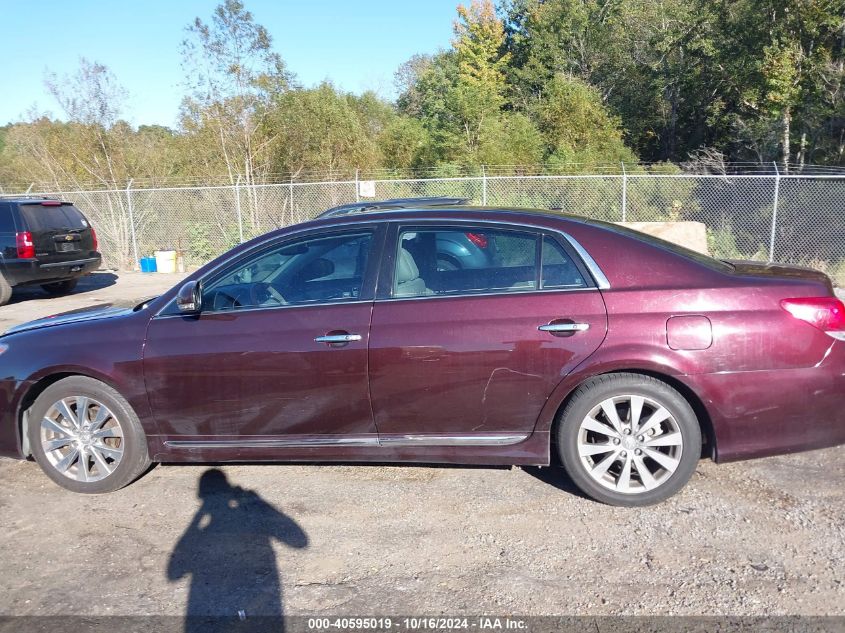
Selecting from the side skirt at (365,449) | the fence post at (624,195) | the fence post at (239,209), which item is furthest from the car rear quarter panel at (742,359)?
the fence post at (239,209)

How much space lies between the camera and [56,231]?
38.2 feet

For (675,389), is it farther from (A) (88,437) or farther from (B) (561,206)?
(B) (561,206)

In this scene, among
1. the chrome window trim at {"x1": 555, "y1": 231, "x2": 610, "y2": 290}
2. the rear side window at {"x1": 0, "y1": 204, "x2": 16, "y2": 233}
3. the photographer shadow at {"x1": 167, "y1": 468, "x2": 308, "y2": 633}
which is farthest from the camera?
the rear side window at {"x1": 0, "y1": 204, "x2": 16, "y2": 233}

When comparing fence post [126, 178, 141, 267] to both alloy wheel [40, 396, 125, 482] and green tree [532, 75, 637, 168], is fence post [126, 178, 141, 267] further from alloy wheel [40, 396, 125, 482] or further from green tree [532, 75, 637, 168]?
alloy wheel [40, 396, 125, 482]

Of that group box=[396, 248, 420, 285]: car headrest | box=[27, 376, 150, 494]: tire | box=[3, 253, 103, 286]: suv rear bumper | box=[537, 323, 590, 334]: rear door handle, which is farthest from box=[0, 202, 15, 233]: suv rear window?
box=[537, 323, 590, 334]: rear door handle

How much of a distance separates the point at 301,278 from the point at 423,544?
1701 mm

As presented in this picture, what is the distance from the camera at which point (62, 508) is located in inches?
166

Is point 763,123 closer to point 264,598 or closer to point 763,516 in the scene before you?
point 763,516

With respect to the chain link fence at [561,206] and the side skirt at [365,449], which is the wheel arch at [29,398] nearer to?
the side skirt at [365,449]

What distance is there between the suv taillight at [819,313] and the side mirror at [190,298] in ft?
10.6

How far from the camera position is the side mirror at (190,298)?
13.6ft

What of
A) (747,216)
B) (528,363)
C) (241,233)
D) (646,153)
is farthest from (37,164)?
(646,153)

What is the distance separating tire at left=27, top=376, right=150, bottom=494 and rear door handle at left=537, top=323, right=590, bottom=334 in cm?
248

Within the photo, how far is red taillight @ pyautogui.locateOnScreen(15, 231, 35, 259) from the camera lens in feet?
36.8
